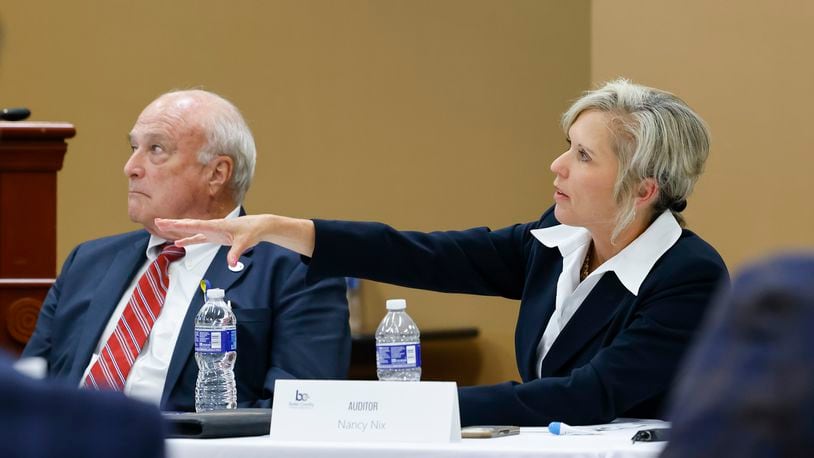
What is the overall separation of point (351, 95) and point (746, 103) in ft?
7.13

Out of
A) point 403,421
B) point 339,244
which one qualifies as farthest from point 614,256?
point 403,421

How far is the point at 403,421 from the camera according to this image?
2.04 metres

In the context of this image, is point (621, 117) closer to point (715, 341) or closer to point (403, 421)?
point (403, 421)

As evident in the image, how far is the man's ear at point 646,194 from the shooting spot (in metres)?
2.71

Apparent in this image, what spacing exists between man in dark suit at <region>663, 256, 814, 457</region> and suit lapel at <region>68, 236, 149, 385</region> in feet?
9.32

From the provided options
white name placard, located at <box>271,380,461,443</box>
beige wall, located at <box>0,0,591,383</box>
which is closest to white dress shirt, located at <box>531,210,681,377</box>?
white name placard, located at <box>271,380,461,443</box>

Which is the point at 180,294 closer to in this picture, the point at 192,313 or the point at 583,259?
the point at 192,313

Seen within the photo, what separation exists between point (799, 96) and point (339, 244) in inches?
117

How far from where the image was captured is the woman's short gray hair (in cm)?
269

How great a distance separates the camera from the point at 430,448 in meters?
1.93

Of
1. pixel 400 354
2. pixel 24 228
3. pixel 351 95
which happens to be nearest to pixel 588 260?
pixel 400 354

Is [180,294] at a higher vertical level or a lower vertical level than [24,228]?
lower

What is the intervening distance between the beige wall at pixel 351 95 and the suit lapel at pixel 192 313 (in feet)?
9.38

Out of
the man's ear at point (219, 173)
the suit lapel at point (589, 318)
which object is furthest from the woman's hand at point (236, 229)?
the man's ear at point (219, 173)
